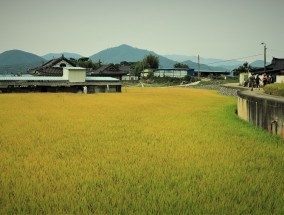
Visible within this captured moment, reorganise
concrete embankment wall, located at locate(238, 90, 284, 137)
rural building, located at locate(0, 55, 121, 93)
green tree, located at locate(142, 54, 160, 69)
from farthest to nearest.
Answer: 1. green tree, located at locate(142, 54, 160, 69)
2. rural building, located at locate(0, 55, 121, 93)
3. concrete embankment wall, located at locate(238, 90, 284, 137)

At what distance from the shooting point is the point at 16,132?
10.3m

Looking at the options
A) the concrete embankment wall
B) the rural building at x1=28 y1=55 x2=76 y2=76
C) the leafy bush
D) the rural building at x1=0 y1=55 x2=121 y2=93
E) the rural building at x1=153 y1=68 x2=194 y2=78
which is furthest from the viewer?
the rural building at x1=153 y1=68 x2=194 y2=78

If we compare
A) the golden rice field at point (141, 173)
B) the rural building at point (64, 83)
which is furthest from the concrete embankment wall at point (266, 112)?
the rural building at point (64, 83)

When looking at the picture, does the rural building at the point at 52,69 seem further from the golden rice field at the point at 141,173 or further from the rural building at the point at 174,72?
the rural building at the point at 174,72

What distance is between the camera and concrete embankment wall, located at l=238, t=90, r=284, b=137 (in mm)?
9586

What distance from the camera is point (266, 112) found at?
10.7 meters

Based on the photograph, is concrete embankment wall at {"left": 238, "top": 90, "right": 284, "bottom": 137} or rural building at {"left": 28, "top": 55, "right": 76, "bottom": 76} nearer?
concrete embankment wall at {"left": 238, "top": 90, "right": 284, "bottom": 137}

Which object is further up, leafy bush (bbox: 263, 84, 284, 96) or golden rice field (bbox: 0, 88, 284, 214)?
leafy bush (bbox: 263, 84, 284, 96)

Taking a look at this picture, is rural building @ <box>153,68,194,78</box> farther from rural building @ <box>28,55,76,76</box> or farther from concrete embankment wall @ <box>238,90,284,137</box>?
concrete embankment wall @ <box>238,90,284,137</box>

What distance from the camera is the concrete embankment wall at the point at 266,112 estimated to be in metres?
9.59

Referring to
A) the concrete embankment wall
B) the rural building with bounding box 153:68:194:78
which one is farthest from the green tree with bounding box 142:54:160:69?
the concrete embankment wall

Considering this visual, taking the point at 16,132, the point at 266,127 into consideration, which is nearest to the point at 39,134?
the point at 16,132

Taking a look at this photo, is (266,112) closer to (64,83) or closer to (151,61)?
(64,83)

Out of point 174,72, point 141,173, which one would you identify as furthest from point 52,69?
point 174,72
